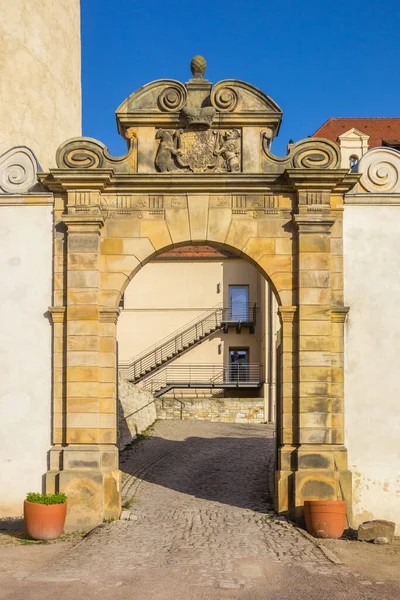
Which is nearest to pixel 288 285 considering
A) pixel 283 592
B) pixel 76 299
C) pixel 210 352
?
Answer: pixel 76 299

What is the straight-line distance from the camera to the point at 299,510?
12336 millimetres

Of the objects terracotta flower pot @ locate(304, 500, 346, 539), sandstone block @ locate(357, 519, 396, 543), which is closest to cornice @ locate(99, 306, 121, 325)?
terracotta flower pot @ locate(304, 500, 346, 539)

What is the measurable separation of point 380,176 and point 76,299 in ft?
17.3

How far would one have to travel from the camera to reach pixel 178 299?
122 feet

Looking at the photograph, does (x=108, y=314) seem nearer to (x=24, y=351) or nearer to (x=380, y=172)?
(x=24, y=351)

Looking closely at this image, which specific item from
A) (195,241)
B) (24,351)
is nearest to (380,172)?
(195,241)

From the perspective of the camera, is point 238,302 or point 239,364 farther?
point 238,302

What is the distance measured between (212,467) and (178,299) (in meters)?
18.9

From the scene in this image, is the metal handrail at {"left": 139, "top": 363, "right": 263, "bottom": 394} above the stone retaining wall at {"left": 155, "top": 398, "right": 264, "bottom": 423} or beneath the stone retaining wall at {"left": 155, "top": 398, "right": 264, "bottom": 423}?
above

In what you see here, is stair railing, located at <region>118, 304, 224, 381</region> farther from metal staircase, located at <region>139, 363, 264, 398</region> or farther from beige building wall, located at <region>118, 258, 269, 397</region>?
metal staircase, located at <region>139, 363, 264, 398</region>

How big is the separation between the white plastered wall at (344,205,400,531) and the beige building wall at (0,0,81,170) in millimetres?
8910

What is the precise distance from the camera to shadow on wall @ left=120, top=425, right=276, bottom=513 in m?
15.3

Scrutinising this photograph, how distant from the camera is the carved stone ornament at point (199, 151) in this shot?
13.1m

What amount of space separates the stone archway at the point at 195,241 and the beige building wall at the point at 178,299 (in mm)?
23743
